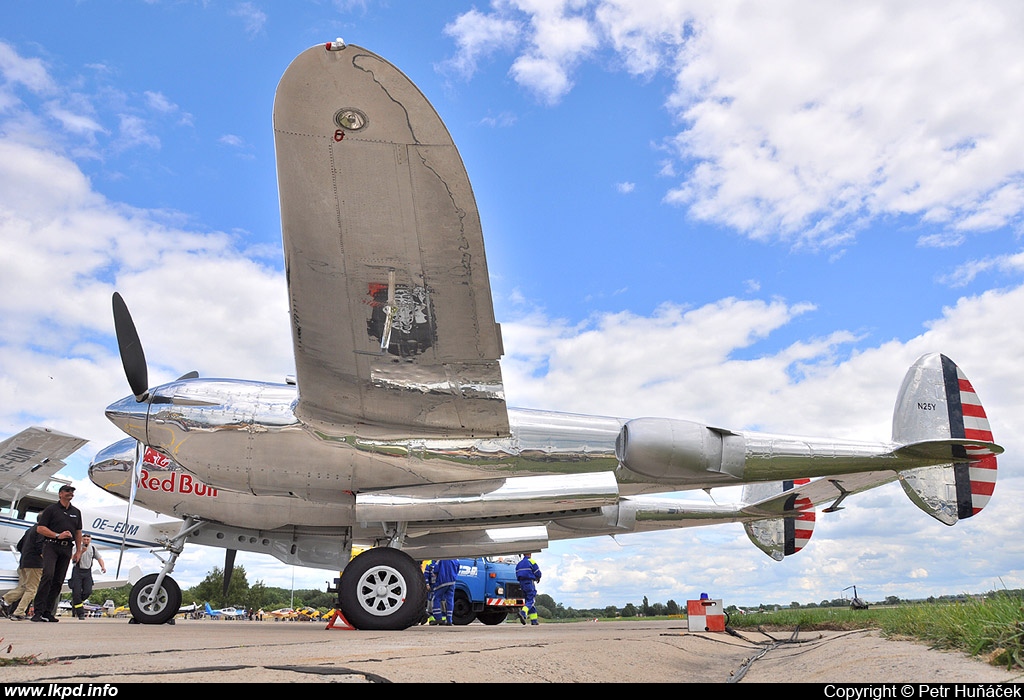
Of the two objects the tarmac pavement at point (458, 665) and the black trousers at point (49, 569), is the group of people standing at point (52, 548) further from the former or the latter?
the tarmac pavement at point (458, 665)

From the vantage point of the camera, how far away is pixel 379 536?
10.7 metres

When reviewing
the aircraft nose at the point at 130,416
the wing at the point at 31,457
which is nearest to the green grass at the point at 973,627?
the aircraft nose at the point at 130,416

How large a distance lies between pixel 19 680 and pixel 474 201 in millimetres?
4774

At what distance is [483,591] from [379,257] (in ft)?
41.9

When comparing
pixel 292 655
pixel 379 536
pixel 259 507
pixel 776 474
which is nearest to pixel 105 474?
pixel 259 507

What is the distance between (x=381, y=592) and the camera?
24.3 feet

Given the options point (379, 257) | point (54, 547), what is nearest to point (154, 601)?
point (54, 547)

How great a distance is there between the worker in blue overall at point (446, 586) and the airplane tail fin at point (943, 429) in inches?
402

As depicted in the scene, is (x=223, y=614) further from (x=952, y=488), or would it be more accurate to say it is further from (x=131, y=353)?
(x=952, y=488)

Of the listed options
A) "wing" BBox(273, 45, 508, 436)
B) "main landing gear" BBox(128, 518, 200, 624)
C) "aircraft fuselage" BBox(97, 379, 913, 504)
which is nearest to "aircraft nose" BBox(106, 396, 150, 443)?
"aircraft fuselage" BBox(97, 379, 913, 504)

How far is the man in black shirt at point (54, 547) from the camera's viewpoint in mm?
9453

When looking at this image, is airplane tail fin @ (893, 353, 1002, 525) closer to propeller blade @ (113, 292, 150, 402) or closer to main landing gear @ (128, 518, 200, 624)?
propeller blade @ (113, 292, 150, 402)

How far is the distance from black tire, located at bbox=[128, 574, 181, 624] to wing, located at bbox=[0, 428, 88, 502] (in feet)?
36.4
